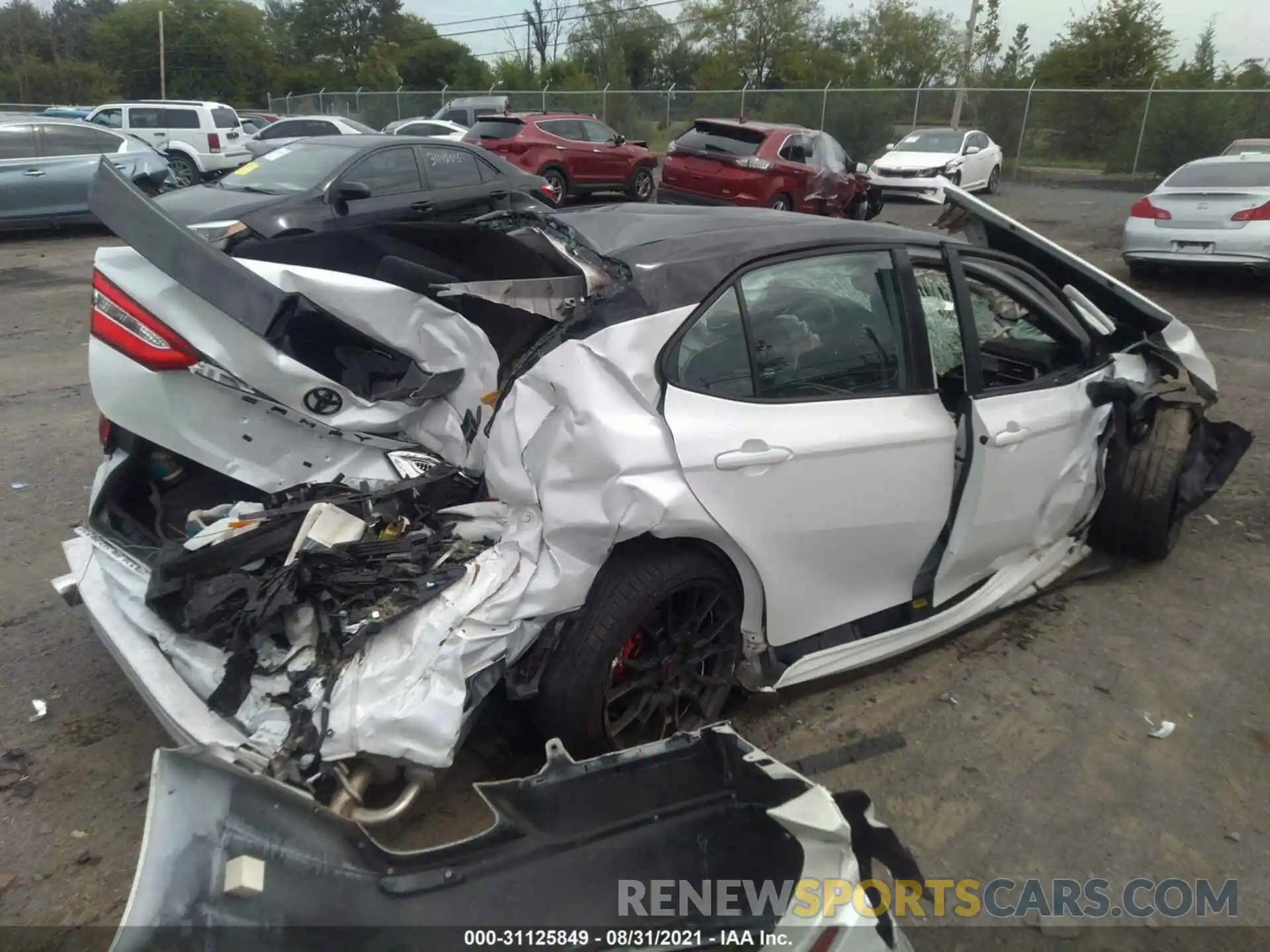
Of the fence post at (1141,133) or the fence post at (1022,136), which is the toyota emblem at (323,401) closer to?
the fence post at (1141,133)

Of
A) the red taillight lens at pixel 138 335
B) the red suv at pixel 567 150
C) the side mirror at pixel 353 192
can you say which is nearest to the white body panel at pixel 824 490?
the red taillight lens at pixel 138 335

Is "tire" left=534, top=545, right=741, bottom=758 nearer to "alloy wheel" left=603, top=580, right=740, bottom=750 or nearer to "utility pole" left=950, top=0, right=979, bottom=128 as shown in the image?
"alloy wheel" left=603, top=580, right=740, bottom=750

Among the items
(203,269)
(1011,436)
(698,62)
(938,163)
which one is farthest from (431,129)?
(698,62)

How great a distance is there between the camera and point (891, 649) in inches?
130

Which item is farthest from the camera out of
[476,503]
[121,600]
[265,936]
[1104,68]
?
[1104,68]

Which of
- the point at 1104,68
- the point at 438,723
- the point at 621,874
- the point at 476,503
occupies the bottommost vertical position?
the point at 621,874

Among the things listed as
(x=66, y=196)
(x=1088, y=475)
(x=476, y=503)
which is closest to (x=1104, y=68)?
(x=66, y=196)

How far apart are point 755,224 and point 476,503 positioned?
4.51ft

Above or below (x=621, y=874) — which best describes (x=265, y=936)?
above

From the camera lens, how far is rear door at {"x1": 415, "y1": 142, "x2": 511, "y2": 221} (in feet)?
31.3

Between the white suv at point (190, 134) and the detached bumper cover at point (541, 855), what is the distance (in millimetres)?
18824

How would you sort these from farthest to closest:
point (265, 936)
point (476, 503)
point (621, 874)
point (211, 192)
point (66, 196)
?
point (66, 196) < point (211, 192) < point (476, 503) < point (621, 874) < point (265, 936)

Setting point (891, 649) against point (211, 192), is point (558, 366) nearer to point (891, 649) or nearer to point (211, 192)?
point (891, 649)

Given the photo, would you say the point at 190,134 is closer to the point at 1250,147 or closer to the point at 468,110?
the point at 468,110
